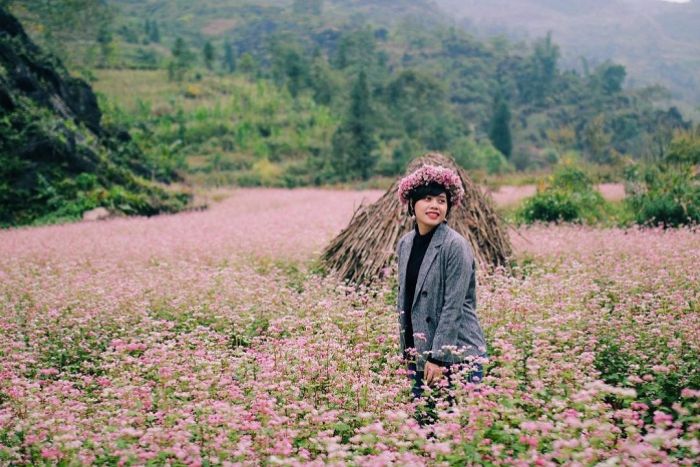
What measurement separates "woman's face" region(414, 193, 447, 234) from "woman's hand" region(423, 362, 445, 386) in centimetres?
101

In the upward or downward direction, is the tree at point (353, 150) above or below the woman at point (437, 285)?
below

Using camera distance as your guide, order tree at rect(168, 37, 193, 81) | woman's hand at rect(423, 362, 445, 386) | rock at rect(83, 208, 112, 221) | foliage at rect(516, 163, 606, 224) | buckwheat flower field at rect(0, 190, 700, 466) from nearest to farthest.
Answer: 1. buckwheat flower field at rect(0, 190, 700, 466)
2. woman's hand at rect(423, 362, 445, 386)
3. foliage at rect(516, 163, 606, 224)
4. rock at rect(83, 208, 112, 221)
5. tree at rect(168, 37, 193, 81)

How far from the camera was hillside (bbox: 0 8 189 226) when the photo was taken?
612 inches

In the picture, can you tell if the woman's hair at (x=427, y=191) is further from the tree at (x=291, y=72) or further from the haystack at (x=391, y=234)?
the tree at (x=291, y=72)

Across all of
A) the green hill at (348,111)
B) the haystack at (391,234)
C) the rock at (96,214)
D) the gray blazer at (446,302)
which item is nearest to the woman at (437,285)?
the gray blazer at (446,302)

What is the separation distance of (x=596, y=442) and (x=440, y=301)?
154 centimetres

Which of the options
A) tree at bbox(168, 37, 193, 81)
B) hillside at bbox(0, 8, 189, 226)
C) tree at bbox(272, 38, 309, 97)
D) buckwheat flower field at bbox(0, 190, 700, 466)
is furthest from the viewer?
tree at bbox(272, 38, 309, 97)

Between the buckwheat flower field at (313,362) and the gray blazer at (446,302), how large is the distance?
1.04ft

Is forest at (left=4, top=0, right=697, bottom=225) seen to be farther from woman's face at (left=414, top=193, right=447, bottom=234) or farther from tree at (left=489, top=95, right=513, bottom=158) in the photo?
woman's face at (left=414, top=193, right=447, bottom=234)

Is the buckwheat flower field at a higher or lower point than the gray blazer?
lower

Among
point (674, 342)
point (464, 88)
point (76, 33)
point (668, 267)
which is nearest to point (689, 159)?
point (668, 267)

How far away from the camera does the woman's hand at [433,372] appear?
3.93 metres

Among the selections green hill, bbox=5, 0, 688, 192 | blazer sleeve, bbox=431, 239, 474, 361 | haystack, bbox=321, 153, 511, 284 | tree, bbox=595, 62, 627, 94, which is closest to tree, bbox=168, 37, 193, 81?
green hill, bbox=5, 0, 688, 192

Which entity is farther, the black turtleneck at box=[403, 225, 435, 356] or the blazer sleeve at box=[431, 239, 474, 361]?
the black turtleneck at box=[403, 225, 435, 356]
